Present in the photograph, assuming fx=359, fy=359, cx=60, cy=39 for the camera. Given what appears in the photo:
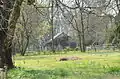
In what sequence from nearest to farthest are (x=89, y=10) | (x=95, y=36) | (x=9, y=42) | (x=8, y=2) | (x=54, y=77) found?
1. (x=54, y=77)
2. (x=89, y=10)
3. (x=8, y=2)
4. (x=9, y=42)
5. (x=95, y=36)

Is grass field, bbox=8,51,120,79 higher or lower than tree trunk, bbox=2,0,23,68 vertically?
lower

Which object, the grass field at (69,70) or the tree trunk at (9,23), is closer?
the grass field at (69,70)

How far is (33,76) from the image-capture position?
741 inches

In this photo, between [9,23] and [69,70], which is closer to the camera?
[69,70]

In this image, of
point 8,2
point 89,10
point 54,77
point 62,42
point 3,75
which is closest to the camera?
point 3,75

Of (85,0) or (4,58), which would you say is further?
(4,58)

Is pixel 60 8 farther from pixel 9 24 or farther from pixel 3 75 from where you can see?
pixel 3 75

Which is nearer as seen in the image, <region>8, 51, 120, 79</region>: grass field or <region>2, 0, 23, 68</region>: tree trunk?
<region>8, 51, 120, 79</region>: grass field

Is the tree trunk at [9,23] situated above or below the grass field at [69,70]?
above

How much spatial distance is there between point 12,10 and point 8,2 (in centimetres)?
79

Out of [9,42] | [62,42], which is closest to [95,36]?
[62,42]

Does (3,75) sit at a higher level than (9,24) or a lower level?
lower

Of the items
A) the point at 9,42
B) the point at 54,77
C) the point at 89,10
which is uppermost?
the point at 89,10

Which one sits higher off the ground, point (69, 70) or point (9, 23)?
point (9, 23)
